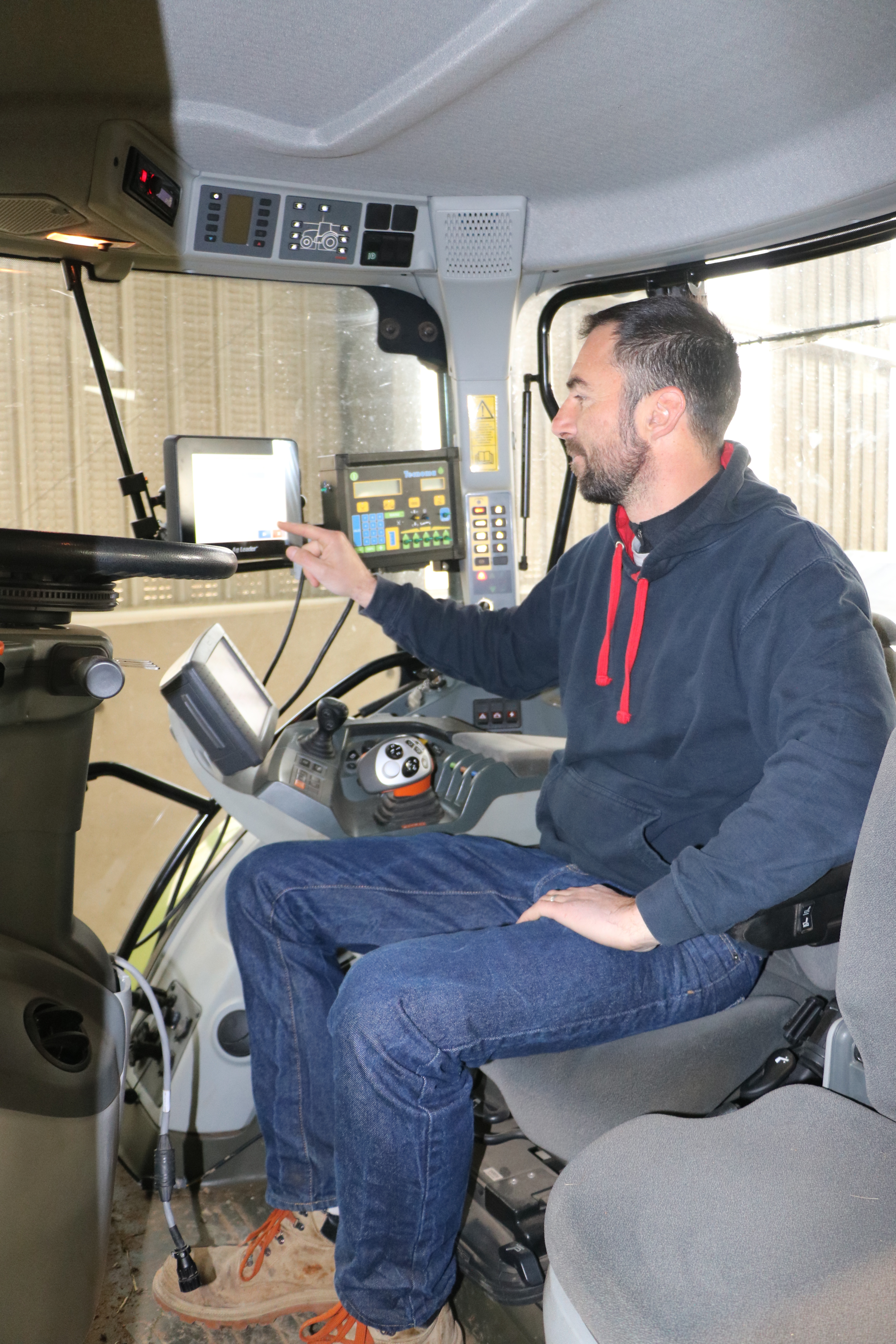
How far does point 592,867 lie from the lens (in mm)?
1531

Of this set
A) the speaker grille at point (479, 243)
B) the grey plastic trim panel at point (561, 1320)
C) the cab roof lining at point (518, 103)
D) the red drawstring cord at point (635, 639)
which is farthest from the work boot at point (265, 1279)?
the speaker grille at point (479, 243)

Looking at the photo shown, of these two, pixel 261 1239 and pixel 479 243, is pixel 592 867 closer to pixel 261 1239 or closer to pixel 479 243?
pixel 261 1239

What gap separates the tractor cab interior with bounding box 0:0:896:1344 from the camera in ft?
3.09

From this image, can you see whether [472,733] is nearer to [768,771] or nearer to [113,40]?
[768,771]

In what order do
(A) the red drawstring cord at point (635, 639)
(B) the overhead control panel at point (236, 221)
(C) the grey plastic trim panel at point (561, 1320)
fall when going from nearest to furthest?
(C) the grey plastic trim panel at point (561, 1320) < (A) the red drawstring cord at point (635, 639) < (B) the overhead control panel at point (236, 221)

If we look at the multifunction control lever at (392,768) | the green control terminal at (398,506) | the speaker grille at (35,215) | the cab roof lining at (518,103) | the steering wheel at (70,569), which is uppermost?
the cab roof lining at (518,103)

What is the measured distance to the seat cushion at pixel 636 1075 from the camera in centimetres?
119

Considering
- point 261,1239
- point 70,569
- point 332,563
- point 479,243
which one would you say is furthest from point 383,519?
point 261,1239

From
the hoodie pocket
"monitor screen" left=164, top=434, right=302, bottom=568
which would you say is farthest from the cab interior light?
the hoodie pocket

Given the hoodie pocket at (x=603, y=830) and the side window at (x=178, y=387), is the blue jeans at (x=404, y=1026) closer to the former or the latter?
the hoodie pocket at (x=603, y=830)

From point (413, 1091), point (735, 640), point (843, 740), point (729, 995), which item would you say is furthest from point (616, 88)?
point (413, 1091)

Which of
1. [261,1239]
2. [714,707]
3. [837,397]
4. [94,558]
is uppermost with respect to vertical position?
[837,397]

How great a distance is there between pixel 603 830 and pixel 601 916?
10.2 inches

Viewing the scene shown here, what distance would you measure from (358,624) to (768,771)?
6.72ft
